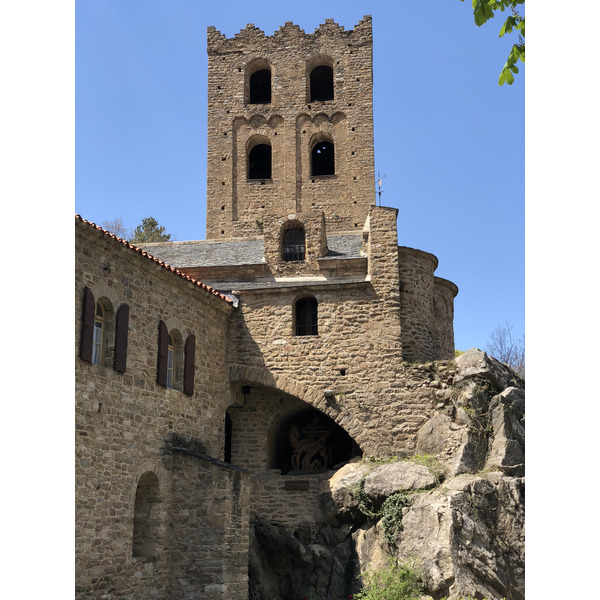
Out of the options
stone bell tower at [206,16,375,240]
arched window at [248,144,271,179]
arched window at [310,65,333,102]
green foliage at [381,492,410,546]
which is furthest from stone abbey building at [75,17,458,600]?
arched window at [310,65,333,102]

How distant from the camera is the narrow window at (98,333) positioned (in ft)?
46.3

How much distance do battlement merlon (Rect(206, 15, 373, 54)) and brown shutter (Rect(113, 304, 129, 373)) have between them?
2029cm

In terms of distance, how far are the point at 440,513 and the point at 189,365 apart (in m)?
6.31

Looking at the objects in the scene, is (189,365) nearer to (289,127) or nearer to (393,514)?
(393,514)

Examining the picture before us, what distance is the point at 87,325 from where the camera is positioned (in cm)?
1354

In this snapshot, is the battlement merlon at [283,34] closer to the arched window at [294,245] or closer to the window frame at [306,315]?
the arched window at [294,245]

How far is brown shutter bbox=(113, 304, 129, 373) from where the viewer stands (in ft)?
47.2

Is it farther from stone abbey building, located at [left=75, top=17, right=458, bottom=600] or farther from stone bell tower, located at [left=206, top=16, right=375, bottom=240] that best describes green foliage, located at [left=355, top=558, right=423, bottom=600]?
stone bell tower, located at [left=206, top=16, right=375, bottom=240]

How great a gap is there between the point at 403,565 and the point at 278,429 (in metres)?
5.93

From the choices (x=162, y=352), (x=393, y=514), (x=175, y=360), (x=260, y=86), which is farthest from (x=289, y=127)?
(x=393, y=514)

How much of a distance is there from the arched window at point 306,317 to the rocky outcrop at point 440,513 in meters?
3.51

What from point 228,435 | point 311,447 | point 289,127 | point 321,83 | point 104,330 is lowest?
point 311,447

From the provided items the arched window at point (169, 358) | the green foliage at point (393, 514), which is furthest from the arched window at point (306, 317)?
the green foliage at point (393, 514)

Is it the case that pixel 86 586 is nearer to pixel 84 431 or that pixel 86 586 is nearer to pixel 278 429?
pixel 84 431
